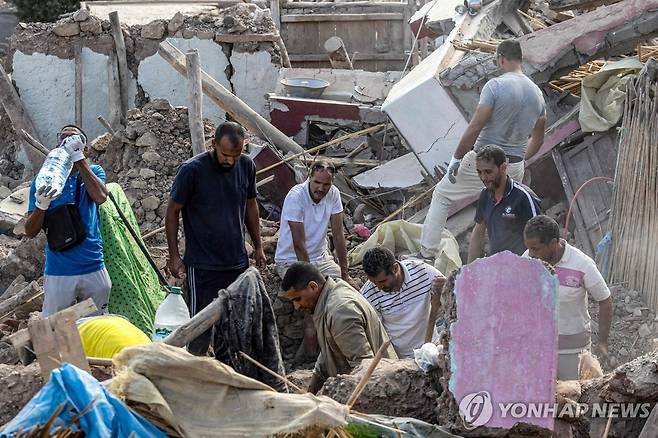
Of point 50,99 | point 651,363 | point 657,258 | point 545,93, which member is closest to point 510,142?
point 657,258

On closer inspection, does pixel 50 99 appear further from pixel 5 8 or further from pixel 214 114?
pixel 5 8

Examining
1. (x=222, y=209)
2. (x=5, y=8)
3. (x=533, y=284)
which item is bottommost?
(x=5, y=8)

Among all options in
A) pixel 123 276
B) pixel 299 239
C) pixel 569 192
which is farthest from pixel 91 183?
pixel 569 192

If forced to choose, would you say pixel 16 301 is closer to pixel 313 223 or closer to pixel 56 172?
pixel 56 172

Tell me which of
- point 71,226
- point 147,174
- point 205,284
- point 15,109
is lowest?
point 15,109

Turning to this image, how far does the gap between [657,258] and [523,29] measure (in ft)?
13.4

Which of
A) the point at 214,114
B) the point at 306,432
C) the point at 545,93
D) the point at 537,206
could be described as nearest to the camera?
the point at 306,432

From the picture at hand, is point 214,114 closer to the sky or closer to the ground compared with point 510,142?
closer to the ground

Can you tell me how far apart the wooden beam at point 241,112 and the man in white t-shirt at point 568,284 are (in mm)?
5587

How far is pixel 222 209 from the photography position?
24.2 feet

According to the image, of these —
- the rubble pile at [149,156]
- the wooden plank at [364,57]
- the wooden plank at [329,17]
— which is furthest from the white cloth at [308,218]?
the wooden plank at [329,17]

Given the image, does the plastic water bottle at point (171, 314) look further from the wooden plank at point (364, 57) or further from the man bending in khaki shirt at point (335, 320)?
the wooden plank at point (364, 57)

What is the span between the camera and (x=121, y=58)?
1428cm

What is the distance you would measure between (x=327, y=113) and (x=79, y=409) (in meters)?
8.47
